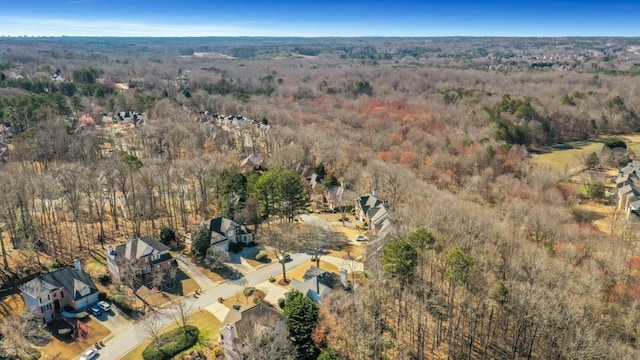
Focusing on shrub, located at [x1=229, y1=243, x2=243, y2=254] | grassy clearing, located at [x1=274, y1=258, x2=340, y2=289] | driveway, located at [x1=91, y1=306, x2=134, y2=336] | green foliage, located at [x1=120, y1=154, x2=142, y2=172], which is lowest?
driveway, located at [x1=91, y1=306, x2=134, y2=336]

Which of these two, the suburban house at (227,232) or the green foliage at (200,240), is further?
the suburban house at (227,232)

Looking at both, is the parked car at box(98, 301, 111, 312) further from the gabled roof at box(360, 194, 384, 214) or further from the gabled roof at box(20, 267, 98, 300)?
the gabled roof at box(360, 194, 384, 214)

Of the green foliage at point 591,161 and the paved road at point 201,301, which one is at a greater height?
the green foliage at point 591,161

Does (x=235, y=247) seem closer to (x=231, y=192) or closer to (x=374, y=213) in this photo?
(x=231, y=192)

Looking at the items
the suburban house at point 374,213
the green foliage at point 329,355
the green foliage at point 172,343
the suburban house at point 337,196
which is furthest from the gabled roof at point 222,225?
the green foliage at point 329,355

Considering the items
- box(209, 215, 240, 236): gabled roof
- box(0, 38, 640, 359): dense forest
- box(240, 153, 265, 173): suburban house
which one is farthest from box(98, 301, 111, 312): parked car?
box(240, 153, 265, 173): suburban house

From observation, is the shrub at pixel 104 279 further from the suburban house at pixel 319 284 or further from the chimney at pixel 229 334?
the suburban house at pixel 319 284
